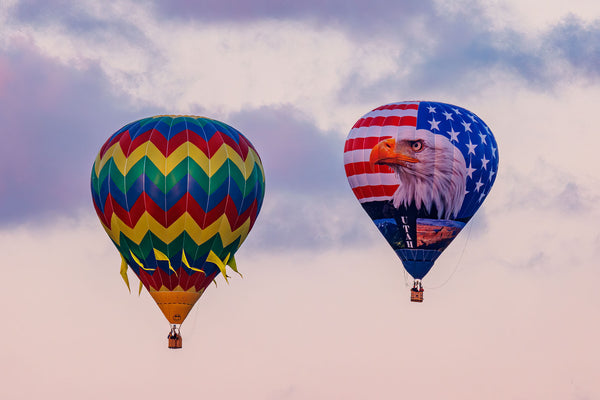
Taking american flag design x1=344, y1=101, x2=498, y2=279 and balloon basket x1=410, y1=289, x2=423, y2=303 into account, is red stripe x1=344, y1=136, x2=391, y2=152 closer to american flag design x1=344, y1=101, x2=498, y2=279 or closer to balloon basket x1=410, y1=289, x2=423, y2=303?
american flag design x1=344, y1=101, x2=498, y2=279

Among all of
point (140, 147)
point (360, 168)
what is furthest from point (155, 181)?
point (360, 168)

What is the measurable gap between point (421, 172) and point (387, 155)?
4.84 ft

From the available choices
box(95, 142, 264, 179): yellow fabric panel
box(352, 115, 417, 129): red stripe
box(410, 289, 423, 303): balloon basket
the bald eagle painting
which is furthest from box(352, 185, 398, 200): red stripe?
box(95, 142, 264, 179): yellow fabric panel

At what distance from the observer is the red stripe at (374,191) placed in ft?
209

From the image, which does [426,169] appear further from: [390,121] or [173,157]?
[173,157]

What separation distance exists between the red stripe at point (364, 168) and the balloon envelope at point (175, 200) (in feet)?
16.2

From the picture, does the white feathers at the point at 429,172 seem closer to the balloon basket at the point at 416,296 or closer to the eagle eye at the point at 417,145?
the eagle eye at the point at 417,145

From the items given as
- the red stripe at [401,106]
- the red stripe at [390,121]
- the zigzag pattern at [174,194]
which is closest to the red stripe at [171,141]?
the zigzag pattern at [174,194]

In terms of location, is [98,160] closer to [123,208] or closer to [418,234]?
[123,208]

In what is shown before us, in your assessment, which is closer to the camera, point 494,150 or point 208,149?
point 208,149

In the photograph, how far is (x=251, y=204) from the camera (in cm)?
6144

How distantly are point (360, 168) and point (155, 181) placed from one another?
8936mm

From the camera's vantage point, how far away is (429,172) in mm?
63188

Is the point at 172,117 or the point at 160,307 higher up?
the point at 172,117
